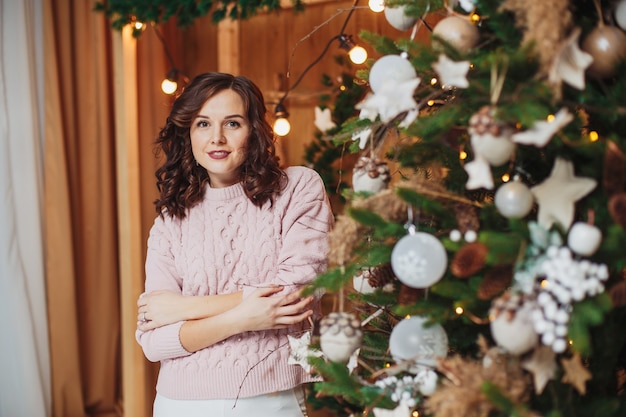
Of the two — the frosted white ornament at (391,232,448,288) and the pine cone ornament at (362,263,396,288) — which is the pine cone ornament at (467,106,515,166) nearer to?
the frosted white ornament at (391,232,448,288)

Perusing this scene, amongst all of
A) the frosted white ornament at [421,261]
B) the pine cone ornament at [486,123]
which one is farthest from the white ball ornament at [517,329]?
the pine cone ornament at [486,123]

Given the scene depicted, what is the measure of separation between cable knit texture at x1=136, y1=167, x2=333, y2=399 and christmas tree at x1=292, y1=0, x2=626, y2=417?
17.1 inches

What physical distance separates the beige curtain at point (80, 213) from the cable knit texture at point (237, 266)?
1.22 metres

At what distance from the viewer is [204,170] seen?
5.75 ft

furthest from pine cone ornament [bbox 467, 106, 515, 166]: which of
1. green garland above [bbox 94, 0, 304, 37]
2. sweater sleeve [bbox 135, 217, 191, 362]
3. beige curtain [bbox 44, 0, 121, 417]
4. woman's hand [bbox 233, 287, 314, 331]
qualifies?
beige curtain [bbox 44, 0, 121, 417]

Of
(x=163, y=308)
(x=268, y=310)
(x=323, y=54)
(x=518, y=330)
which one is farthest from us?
(x=323, y=54)

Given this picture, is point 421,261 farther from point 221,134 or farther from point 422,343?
point 221,134

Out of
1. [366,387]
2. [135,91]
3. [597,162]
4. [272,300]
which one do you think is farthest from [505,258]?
[135,91]

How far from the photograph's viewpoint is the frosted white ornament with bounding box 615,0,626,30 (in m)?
0.92

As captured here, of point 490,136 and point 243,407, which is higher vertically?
point 490,136

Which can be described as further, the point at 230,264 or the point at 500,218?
the point at 230,264

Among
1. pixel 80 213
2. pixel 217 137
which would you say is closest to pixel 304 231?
pixel 217 137

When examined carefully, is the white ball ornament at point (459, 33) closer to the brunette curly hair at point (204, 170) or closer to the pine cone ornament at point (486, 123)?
the pine cone ornament at point (486, 123)

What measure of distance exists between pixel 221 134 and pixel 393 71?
27.3 inches
